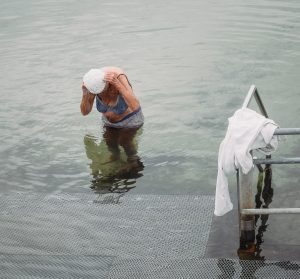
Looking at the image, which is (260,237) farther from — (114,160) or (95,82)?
(95,82)

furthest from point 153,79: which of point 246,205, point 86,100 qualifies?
point 246,205

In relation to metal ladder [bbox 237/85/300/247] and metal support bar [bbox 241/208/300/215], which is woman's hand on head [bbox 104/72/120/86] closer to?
metal ladder [bbox 237/85/300/247]

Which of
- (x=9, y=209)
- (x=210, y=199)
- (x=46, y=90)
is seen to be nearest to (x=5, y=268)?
(x=9, y=209)

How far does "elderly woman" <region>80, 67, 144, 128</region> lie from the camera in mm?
7660

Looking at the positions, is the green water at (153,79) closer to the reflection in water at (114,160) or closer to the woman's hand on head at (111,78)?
the reflection in water at (114,160)

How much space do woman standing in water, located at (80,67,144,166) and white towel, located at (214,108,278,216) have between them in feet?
9.22

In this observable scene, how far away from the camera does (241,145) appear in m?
4.55

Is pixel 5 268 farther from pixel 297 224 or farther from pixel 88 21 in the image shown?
pixel 88 21

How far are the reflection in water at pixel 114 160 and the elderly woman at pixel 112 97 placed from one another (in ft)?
0.59

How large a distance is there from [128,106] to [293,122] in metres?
2.57

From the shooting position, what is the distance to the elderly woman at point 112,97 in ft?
25.1

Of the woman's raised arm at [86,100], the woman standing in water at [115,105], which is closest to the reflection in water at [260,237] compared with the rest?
the woman standing in water at [115,105]

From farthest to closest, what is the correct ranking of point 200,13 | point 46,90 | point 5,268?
point 200,13, point 46,90, point 5,268

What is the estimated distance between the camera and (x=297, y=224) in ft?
17.7
